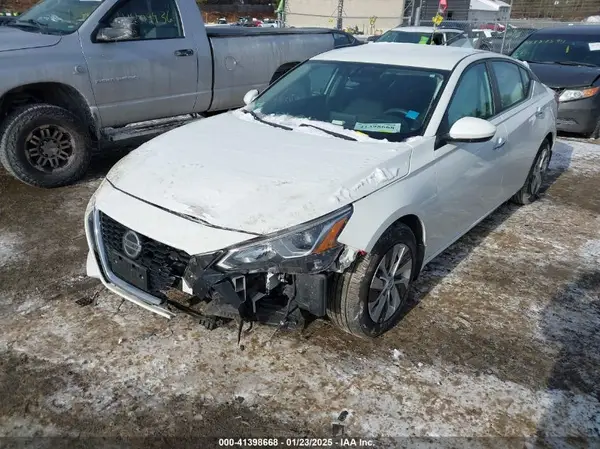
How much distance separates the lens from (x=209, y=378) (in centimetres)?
274

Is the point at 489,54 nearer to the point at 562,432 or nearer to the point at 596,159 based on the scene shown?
the point at 562,432

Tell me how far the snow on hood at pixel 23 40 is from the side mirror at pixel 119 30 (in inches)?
16.9

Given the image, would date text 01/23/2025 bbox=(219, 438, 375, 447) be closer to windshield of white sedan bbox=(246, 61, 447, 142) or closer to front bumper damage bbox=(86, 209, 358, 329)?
front bumper damage bbox=(86, 209, 358, 329)

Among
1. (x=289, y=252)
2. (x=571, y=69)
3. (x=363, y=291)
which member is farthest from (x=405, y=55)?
(x=571, y=69)

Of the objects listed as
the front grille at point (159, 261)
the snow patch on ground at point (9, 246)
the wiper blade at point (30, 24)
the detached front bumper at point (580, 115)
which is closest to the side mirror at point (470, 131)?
the front grille at point (159, 261)

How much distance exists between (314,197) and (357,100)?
137 cm

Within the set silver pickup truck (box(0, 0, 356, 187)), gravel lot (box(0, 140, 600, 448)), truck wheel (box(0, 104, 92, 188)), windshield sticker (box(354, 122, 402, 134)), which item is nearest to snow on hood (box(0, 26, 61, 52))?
silver pickup truck (box(0, 0, 356, 187))

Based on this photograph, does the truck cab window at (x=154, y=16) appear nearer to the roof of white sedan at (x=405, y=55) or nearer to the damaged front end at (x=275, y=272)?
the roof of white sedan at (x=405, y=55)

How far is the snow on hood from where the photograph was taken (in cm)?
483

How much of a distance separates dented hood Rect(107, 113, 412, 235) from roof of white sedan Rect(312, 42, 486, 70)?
3.27 feet

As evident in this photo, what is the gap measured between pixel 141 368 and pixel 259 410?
28.6 inches

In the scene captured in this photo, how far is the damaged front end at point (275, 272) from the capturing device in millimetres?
2508

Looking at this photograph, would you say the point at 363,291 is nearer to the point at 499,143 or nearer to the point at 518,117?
the point at 499,143

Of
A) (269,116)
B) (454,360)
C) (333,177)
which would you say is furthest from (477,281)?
(269,116)
